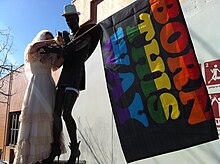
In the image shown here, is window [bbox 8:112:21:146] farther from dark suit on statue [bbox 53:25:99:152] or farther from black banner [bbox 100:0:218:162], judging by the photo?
black banner [bbox 100:0:218:162]

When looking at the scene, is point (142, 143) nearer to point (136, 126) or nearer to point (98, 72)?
point (136, 126)

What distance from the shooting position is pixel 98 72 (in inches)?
177

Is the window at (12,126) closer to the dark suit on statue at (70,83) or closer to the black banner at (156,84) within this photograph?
the dark suit on statue at (70,83)

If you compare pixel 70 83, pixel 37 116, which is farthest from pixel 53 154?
pixel 70 83

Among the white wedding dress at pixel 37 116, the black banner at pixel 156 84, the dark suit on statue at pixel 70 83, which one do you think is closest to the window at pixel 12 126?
the white wedding dress at pixel 37 116

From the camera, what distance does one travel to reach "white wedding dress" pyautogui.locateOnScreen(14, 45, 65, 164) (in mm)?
2117

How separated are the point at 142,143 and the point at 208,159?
840 millimetres

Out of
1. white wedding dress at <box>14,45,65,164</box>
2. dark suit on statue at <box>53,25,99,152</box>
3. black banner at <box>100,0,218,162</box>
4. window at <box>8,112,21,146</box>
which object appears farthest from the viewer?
window at <box>8,112,21,146</box>

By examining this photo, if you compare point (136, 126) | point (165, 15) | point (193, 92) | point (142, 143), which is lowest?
point (142, 143)

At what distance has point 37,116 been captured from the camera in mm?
2207

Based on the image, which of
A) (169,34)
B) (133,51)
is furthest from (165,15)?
(133,51)

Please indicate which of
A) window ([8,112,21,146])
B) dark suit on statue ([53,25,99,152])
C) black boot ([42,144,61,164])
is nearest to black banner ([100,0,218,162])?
dark suit on statue ([53,25,99,152])

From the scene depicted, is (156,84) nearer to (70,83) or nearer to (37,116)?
(70,83)

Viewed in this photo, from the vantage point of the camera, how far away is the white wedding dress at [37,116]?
2.12 m
